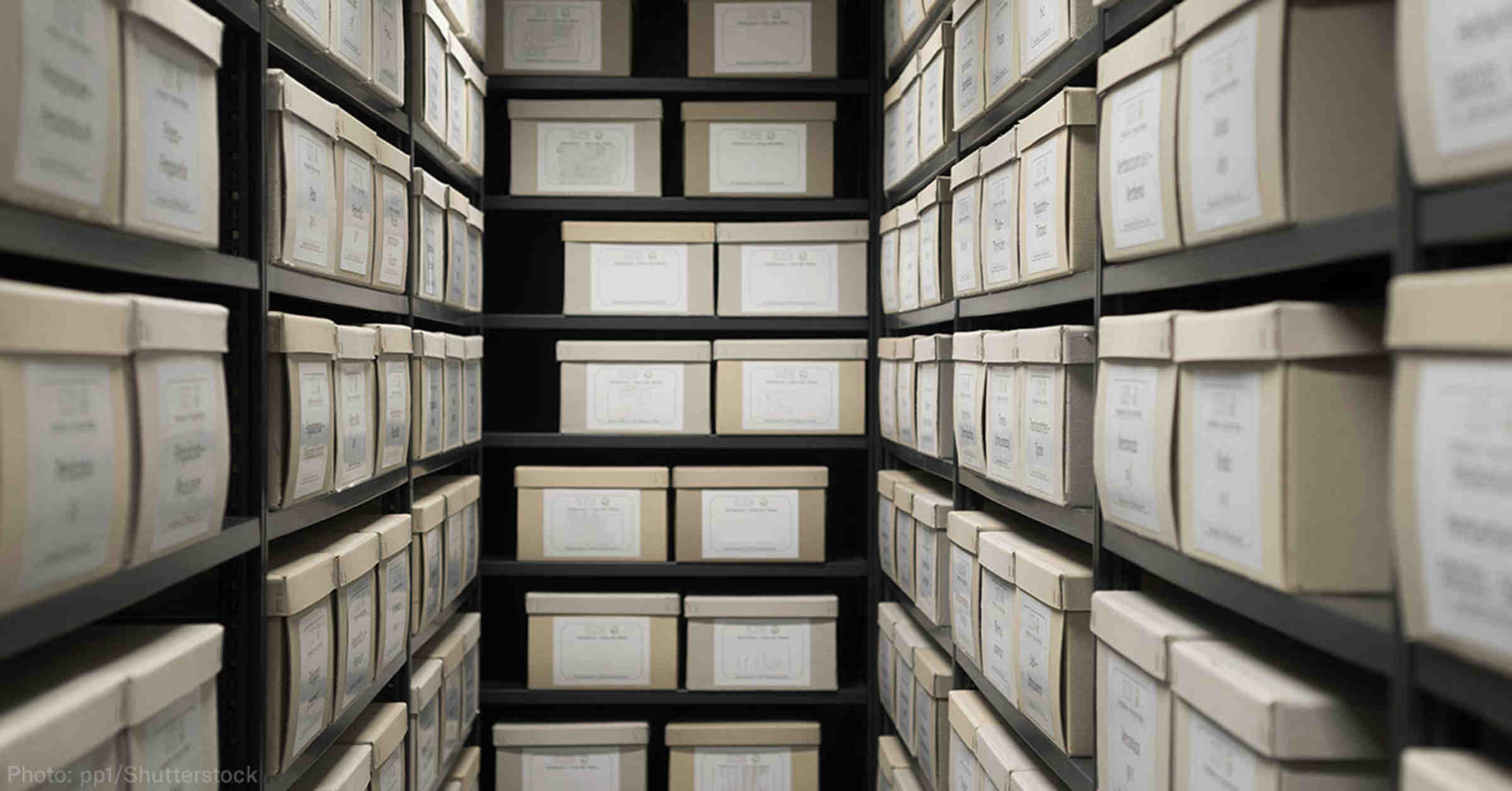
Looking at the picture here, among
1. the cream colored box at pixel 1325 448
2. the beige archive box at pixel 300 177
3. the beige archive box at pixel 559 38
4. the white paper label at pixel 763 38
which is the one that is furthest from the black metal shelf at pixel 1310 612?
the beige archive box at pixel 559 38

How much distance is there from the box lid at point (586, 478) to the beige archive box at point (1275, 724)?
1948 millimetres

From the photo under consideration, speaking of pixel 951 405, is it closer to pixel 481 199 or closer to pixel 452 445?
pixel 452 445

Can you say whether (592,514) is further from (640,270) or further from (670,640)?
(640,270)

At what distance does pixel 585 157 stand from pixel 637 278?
354 mm

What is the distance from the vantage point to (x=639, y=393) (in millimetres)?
2916

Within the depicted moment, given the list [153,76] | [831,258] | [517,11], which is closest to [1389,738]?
[153,76]

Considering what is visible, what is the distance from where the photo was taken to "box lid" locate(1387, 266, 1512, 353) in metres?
0.63

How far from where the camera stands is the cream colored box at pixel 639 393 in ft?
9.53

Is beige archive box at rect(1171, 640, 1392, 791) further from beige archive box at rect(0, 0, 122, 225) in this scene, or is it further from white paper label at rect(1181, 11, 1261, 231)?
beige archive box at rect(0, 0, 122, 225)

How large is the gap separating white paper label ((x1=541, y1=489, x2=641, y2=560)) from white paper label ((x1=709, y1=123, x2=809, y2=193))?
88 centimetres

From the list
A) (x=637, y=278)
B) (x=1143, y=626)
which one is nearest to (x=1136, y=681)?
(x=1143, y=626)

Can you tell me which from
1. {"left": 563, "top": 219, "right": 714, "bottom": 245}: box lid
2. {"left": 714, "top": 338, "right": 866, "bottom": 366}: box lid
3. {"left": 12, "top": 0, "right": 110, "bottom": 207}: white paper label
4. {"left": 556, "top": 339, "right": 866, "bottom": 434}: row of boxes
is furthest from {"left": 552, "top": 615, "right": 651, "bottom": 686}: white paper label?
{"left": 12, "top": 0, "right": 110, "bottom": 207}: white paper label

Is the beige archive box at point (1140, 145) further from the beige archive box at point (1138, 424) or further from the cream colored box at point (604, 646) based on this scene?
the cream colored box at point (604, 646)

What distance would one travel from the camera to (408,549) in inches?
79.0
